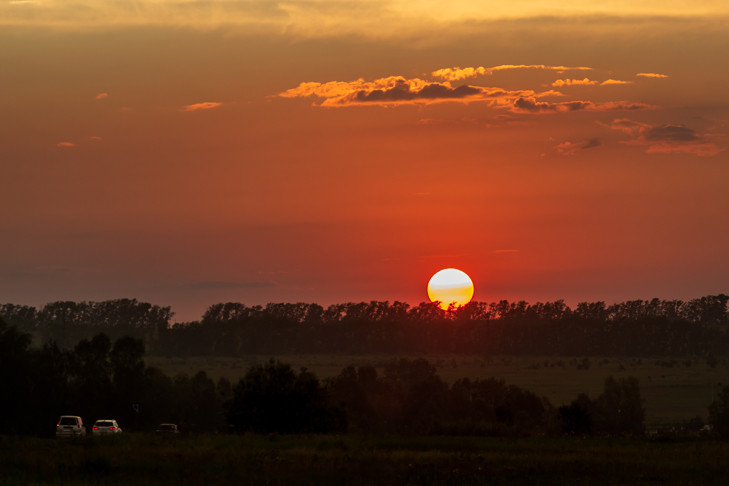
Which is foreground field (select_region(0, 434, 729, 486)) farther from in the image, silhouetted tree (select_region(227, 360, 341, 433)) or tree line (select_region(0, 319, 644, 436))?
silhouetted tree (select_region(227, 360, 341, 433))

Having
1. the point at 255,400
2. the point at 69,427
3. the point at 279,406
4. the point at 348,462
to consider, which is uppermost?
the point at 255,400

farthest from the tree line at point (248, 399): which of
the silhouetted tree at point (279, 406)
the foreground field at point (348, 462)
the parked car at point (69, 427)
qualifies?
the foreground field at point (348, 462)

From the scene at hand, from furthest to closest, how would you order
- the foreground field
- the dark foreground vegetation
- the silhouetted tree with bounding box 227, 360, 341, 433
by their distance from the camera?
the dark foreground vegetation < the silhouetted tree with bounding box 227, 360, 341, 433 < the foreground field

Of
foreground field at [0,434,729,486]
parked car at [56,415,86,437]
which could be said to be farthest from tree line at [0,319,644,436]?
foreground field at [0,434,729,486]

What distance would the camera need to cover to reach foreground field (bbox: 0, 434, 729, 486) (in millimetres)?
37281

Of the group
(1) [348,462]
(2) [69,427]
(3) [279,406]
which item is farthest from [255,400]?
(1) [348,462]

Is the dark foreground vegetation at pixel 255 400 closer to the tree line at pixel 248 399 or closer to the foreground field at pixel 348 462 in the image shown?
the tree line at pixel 248 399

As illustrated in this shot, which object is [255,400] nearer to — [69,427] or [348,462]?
[69,427]

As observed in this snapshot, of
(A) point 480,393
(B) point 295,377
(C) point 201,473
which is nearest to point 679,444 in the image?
(C) point 201,473

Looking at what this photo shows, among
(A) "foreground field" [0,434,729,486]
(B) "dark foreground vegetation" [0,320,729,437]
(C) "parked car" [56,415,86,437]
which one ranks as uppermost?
(B) "dark foreground vegetation" [0,320,729,437]

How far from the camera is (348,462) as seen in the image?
41938mm

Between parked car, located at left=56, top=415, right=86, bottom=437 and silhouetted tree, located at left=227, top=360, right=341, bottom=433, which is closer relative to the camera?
parked car, located at left=56, top=415, right=86, bottom=437

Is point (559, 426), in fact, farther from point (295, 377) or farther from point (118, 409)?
point (118, 409)

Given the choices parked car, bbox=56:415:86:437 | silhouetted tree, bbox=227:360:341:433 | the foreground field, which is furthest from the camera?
silhouetted tree, bbox=227:360:341:433
